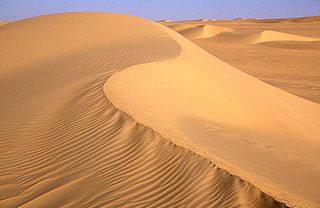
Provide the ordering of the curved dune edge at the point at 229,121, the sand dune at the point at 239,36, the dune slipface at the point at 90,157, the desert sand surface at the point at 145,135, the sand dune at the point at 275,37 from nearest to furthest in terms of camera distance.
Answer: the dune slipface at the point at 90,157, the desert sand surface at the point at 145,135, the curved dune edge at the point at 229,121, the sand dune at the point at 239,36, the sand dune at the point at 275,37

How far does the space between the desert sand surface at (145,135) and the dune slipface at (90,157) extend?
2cm

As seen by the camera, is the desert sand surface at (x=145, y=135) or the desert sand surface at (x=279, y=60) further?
the desert sand surface at (x=279, y=60)

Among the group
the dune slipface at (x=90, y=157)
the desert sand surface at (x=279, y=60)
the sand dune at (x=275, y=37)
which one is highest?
the dune slipface at (x=90, y=157)

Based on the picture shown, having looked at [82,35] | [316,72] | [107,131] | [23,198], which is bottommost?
[316,72]

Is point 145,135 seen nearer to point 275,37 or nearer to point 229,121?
point 229,121

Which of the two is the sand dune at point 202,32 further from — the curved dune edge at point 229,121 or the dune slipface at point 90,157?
the dune slipface at point 90,157

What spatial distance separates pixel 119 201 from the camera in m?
3.81

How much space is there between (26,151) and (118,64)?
16.3 feet

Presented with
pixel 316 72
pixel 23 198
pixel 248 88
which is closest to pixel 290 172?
pixel 23 198

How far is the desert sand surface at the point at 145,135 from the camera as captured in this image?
156 inches

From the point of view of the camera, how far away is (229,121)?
8.03 meters

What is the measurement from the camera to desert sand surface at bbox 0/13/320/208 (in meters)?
3.96

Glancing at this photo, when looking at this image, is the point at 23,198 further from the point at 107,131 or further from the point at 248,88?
the point at 248,88

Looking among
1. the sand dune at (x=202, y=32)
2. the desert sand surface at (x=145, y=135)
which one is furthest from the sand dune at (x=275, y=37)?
the desert sand surface at (x=145, y=135)
